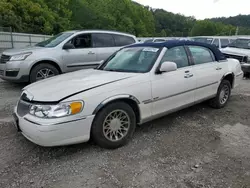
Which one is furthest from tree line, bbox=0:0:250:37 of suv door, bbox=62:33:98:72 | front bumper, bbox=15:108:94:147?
front bumper, bbox=15:108:94:147

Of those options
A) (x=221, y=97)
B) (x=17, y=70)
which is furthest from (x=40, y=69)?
(x=221, y=97)

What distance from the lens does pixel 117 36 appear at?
7891 millimetres

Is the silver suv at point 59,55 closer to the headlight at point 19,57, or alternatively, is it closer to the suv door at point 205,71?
the headlight at point 19,57

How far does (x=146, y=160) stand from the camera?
318 cm

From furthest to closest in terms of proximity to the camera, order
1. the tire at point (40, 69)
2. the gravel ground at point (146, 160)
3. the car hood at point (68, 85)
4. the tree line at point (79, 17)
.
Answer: the tree line at point (79, 17), the tire at point (40, 69), the car hood at point (68, 85), the gravel ground at point (146, 160)

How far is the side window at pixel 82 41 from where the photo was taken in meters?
7.04

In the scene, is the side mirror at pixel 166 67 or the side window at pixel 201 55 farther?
the side window at pixel 201 55

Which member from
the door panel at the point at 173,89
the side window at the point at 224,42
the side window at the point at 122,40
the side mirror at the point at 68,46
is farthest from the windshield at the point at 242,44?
the side mirror at the point at 68,46

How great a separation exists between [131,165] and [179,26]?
107 meters

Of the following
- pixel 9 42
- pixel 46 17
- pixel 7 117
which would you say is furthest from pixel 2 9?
pixel 7 117

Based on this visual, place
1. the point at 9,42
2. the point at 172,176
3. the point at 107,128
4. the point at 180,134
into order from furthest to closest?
the point at 9,42 → the point at 180,134 → the point at 107,128 → the point at 172,176

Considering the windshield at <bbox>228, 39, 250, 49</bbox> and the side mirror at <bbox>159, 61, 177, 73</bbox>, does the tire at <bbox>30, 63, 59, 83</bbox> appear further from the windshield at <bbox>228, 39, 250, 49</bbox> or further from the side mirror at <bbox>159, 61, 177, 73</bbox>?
the windshield at <bbox>228, 39, 250, 49</bbox>

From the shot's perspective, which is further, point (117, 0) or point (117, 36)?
point (117, 0)

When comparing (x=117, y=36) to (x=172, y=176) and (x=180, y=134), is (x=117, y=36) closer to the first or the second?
(x=180, y=134)
